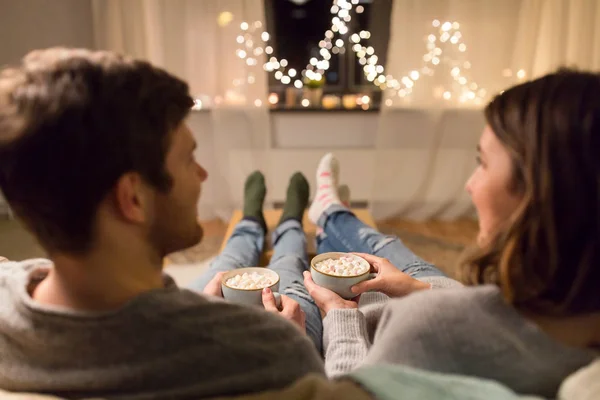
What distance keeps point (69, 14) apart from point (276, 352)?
9.16 ft

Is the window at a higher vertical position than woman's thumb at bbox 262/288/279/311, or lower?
higher

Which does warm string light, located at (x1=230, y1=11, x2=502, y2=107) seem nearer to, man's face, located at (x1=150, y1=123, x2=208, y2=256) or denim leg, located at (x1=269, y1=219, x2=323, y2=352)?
denim leg, located at (x1=269, y1=219, x2=323, y2=352)

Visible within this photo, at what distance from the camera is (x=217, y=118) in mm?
2836

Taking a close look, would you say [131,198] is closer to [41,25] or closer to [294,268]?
[294,268]

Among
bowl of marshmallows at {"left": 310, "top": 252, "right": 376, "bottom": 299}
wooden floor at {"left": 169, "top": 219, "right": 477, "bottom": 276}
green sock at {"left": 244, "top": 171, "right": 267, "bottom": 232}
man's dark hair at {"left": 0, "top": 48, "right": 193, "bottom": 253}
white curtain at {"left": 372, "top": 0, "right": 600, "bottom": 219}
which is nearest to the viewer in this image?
man's dark hair at {"left": 0, "top": 48, "right": 193, "bottom": 253}

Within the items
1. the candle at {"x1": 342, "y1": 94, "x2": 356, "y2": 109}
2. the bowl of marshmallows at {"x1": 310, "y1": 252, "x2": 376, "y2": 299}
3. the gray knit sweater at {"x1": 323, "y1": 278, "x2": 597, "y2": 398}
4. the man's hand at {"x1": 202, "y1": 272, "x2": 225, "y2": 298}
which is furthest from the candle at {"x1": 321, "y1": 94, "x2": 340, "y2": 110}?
the gray knit sweater at {"x1": 323, "y1": 278, "x2": 597, "y2": 398}

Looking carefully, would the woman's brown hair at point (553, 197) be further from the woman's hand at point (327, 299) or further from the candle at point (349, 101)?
the candle at point (349, 101)

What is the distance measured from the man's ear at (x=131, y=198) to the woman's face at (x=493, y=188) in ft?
1.72

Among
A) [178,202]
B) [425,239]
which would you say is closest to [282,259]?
[178,202]

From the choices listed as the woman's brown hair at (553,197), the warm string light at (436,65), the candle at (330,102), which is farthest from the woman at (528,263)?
the candle at (330,102)

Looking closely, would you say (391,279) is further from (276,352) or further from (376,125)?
(376,125)

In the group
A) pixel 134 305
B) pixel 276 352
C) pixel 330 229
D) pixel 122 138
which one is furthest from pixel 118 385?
pixel 330 229

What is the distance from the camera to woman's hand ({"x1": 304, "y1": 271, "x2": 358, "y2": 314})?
112 centimetres

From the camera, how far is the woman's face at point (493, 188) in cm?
77
